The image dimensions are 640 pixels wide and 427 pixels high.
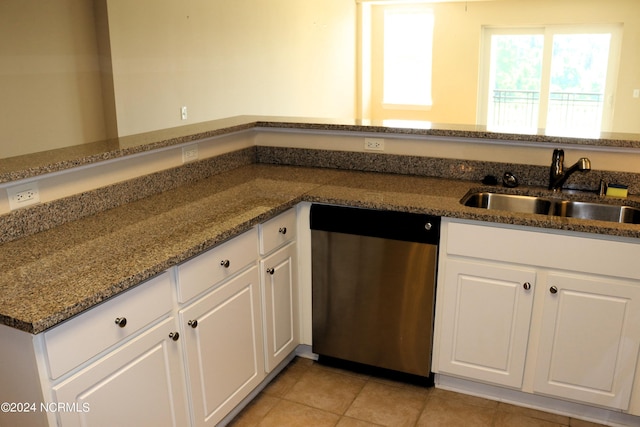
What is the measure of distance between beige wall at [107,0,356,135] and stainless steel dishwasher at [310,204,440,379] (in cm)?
242

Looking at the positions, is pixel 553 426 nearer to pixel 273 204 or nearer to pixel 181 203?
pixel 273 204

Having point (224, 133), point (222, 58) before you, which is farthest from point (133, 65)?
point (224, 133)

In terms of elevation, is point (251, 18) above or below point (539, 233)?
above

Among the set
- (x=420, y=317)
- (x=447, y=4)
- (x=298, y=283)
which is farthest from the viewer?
(x=447, y=4)

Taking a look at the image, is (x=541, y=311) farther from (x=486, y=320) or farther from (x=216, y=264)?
(x=216, y=264)

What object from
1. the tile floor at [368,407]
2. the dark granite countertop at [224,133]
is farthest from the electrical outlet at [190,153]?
the tile floor at [368,407]

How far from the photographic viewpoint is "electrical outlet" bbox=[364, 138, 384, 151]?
2.84 m

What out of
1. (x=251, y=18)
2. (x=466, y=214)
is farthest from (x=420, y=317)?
(x=251, y=18)

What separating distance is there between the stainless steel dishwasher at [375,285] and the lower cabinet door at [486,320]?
0.08m

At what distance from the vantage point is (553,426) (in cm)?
224

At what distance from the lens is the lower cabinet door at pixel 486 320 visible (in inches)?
87.0

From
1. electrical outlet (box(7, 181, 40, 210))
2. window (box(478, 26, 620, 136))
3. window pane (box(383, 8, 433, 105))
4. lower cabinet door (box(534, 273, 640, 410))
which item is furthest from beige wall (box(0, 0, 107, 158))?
window (box(478, 26, 620, 136))

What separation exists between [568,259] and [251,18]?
436 centimetres

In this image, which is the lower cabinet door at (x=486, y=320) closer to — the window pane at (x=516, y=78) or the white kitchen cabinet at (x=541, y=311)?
the white kitchen cabinet at (x=541, y=311)
